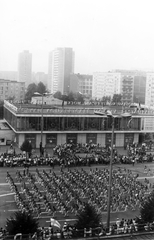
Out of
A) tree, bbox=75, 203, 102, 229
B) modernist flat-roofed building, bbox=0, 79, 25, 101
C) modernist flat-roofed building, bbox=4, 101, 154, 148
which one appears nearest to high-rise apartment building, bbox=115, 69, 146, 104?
modernist flat-roofed building, bbox=0, 79, 25, 101

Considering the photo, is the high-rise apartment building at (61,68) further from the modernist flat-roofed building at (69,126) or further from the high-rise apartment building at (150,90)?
the modernist flat-roofed building at (69,126)

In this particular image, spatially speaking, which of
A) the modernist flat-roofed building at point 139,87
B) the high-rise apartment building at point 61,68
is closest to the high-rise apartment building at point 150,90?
the modernist flat-roofed building at point 139,87

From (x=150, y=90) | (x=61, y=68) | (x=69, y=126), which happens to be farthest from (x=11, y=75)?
(x=69, y=126)

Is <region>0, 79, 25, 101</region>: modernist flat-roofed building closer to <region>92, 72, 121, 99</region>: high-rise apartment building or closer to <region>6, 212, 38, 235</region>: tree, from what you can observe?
<region>92, 72, 121, 99</region>: high-rise apartment building

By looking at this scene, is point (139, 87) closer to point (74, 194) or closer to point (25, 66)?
point (25, 66)

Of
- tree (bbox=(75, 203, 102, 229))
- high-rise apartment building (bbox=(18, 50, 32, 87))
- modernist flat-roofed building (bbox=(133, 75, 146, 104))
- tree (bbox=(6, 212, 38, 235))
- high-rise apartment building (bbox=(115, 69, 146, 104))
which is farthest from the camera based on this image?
high-rise apartment building (bbox=(18, 50, 32, 87))

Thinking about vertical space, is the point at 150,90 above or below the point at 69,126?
above
